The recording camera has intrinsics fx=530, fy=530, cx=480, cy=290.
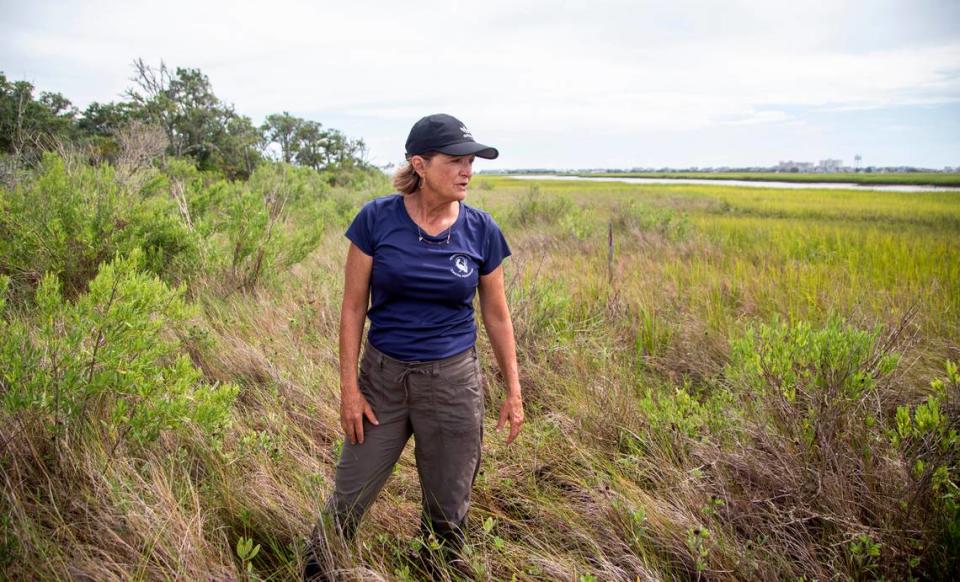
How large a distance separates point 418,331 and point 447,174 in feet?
2.08

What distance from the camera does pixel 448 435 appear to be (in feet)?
7.14

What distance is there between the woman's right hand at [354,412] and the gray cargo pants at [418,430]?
4cm

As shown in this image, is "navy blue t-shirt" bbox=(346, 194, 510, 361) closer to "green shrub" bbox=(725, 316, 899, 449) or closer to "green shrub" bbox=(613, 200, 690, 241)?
"green shrub" bbox=(725, 316, 899, 449)

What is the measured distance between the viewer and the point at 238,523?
8.34 ft

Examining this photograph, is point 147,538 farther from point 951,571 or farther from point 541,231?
point 541,231

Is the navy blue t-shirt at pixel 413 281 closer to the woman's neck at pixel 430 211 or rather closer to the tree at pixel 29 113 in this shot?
the woman's neck at pixel 430 211

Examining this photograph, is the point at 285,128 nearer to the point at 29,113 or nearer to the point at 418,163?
the point at 29,113

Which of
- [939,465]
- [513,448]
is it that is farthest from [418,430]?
[939,465]

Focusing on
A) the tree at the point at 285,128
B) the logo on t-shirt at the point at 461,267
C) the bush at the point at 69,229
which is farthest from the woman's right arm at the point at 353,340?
the tree at the point at 285,128

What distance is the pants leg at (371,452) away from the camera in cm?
215

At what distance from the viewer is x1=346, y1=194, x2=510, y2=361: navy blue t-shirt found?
2070 millimetres

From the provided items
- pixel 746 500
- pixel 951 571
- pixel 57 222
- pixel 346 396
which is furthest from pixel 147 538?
pixel 57 222

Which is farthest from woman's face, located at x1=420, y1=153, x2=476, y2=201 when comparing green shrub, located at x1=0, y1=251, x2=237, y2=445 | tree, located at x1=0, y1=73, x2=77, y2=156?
tree, located at x1=0, y1=73, x2=77, y2=156

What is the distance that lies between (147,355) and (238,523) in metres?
0.98
